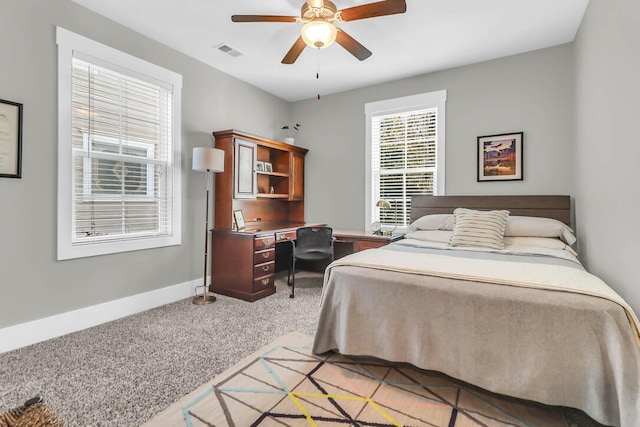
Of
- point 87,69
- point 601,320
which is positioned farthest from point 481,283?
point 87,69

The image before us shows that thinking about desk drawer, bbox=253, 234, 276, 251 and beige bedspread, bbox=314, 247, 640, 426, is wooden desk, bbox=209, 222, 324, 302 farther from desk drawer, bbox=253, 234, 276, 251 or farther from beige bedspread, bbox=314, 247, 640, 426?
beige bedspread, bbox=314, 247, 640, 426

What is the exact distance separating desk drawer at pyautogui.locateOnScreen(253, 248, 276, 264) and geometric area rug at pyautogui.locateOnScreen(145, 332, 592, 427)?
147 cm

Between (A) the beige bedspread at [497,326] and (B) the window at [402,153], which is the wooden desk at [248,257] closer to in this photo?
(B) the window at [402,153]

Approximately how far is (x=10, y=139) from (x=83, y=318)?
1565 mm

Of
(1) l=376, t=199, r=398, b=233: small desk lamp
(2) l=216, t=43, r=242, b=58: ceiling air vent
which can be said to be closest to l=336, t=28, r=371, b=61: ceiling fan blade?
(2) l=216, t=43, r=242, b=58: ceiling air vent

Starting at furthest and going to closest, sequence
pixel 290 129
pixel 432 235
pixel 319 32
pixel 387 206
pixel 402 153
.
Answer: pixel 290 129 → pixel 402 153 → pixel 387 206 → pixel 432 235 → pixel 319 32

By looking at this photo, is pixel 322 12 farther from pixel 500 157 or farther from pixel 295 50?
pixel 500 157

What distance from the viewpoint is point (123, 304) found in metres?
3.02

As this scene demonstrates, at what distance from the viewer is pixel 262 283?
3.61 metres

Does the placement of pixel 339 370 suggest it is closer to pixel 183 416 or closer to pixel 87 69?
pixel 183 416

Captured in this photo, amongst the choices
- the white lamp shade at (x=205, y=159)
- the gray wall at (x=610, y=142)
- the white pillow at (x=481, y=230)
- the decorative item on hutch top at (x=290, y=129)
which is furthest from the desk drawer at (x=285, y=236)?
the gray wall at (x=610, y=142)

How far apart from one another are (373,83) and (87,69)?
336 centimetres

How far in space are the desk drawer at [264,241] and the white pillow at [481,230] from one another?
2000mm

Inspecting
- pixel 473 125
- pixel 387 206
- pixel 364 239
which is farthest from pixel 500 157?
pixel 364 239
